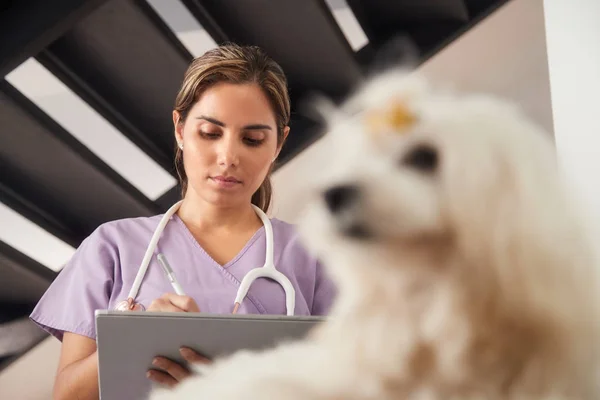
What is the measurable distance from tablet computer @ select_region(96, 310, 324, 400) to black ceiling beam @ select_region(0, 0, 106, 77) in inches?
36.1

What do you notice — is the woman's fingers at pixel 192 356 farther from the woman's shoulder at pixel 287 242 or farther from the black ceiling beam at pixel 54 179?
Answer: the black ceiling beam at pixel 54 179

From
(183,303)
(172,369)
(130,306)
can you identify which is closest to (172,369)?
(172,369)

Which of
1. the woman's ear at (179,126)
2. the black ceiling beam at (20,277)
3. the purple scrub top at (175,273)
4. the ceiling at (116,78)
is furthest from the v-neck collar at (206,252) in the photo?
the black ceiling beam at (20,277)

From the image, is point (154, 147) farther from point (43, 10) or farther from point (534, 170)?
point (534, 170)

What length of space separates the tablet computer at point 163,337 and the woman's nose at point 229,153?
0.36 metres

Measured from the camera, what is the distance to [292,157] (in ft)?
4.31

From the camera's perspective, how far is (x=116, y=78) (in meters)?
1.48

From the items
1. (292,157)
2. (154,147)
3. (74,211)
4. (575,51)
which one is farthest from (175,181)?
(575,51)

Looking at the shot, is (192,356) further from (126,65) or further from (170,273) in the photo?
(126,65)

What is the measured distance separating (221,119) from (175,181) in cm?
89

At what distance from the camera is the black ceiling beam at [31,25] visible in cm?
128

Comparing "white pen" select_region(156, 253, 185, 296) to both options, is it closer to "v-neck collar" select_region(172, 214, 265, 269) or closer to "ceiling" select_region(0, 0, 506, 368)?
"v-neck collar" select_region(172, 214, 265, 269)

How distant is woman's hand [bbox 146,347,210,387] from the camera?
1.56 feet

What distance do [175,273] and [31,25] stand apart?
0.69 metres
